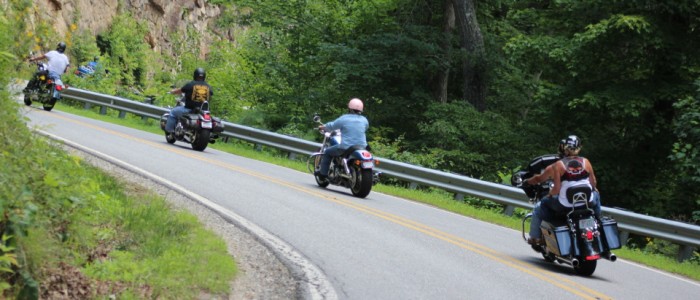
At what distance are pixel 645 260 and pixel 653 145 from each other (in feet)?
34.2

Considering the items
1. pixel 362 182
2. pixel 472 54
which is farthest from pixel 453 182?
pixel 472 54

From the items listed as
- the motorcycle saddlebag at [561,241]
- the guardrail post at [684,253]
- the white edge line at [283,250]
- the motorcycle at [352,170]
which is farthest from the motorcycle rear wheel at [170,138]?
the motorcycle saddlebag at [561,241]

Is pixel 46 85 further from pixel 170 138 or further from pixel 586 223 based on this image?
pixel 586 223

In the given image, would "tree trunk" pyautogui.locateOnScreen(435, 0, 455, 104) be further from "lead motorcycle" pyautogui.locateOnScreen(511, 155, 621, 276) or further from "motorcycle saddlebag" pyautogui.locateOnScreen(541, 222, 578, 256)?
"lead motorcycle" pyautogui.locateOnScreen(511, 155, 621, 276)

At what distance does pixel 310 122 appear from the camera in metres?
29.6

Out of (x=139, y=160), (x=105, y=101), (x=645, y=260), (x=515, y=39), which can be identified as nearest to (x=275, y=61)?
(x=105, y=101)

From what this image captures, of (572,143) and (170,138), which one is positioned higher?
(572,143)

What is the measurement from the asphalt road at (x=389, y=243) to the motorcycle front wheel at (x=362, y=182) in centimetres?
22

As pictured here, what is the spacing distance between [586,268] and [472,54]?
17604 mm

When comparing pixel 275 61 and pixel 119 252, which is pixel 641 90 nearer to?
pixel 275 61

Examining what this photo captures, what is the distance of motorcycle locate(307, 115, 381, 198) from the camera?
1638 centimetres

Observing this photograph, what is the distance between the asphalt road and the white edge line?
122mm

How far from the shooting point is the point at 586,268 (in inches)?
439

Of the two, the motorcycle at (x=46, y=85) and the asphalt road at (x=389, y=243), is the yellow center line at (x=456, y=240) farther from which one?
the motorcycle at (x=46, y=85)
